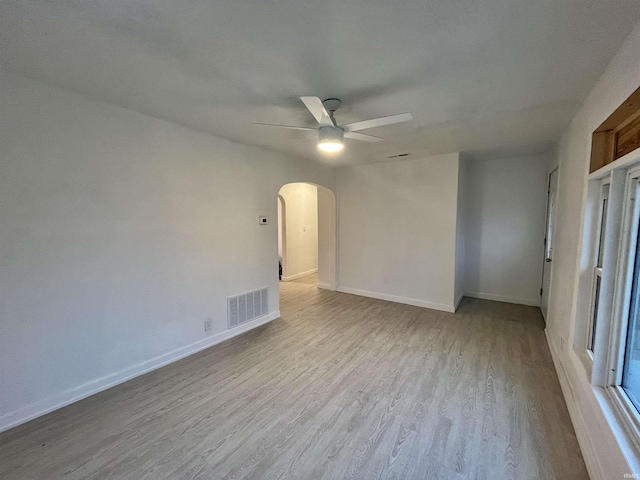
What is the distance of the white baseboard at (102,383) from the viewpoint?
1922mm

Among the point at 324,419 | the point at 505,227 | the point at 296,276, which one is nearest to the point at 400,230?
the point at 505,227

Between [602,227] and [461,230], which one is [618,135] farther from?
[461,230]

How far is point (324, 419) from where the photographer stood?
1.99 meters

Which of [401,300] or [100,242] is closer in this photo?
[100,242]


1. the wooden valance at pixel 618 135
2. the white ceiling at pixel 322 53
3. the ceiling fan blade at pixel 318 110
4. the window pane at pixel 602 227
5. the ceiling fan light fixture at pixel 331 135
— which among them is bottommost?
the window pane at pixel 602 227

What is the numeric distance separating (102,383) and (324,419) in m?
1.92

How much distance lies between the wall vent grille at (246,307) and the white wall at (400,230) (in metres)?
2.01

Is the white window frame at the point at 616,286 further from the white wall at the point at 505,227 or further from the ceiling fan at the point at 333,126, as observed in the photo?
the white wall at the point at 505,227

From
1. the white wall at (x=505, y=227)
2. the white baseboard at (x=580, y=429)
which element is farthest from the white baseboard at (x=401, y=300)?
the white baseboard at (x=580, y=429)

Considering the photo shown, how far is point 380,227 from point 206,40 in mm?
3830

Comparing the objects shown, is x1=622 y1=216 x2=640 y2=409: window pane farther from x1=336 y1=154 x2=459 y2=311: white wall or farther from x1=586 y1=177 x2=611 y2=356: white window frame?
x1=336 y1=154 x2=459 y2=311: white wall

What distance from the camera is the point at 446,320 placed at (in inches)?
151

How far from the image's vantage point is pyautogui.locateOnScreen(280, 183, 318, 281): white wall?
6266mm

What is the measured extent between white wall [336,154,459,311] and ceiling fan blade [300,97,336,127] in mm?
2637
